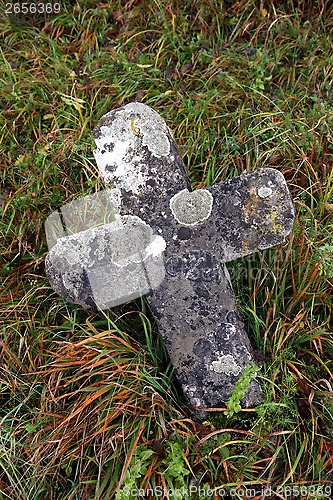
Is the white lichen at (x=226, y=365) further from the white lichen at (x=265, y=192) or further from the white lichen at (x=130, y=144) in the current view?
the white lichen at (x=130, y=144)

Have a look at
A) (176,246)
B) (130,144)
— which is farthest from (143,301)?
(130,144)

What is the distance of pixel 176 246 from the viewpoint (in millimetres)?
2520

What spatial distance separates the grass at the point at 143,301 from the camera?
243cm

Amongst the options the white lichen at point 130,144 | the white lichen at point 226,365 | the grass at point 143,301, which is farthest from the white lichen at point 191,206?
the white lichen at point 226,365

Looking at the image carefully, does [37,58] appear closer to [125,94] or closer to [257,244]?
[125,94]

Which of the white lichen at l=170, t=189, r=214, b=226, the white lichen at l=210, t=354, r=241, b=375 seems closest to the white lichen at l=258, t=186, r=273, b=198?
the white lichen at l=170, t=189, r=214, b=226

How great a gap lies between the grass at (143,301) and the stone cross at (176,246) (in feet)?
0.78

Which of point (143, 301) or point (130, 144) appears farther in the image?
point (143, 301)

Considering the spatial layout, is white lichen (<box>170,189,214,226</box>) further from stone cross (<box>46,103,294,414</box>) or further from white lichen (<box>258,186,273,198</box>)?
white lichen (<box>258,186,273,198</box>)

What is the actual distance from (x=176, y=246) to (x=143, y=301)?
461mm

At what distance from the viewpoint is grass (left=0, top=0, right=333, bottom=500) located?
7.96 ft

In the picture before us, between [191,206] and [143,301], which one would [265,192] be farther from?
[143,301]

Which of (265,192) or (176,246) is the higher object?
(265,192)

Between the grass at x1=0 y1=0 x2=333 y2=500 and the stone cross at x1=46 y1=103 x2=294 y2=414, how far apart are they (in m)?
0.24
